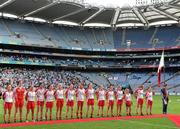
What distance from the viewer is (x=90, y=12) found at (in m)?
61.6

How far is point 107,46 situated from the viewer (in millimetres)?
71375

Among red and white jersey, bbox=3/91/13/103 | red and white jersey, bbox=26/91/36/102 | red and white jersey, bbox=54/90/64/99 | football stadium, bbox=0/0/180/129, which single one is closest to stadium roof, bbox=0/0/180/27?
football stadium, bbox=0/0/180/129

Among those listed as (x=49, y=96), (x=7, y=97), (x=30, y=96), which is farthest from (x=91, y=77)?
(x=7, y=97)

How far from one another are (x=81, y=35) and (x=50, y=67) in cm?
1076

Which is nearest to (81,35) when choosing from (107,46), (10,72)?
(107,46)

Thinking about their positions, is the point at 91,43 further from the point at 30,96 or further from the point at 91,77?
the point at 30,96

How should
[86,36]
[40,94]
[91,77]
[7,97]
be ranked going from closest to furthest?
[7,97] < [40,94] < [91,77] < [86,36]

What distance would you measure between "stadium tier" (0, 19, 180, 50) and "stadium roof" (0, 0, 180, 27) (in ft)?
7.51

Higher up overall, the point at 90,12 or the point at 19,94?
the point at 90,12

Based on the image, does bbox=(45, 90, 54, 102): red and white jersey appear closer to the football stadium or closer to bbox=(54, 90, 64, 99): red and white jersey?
bbox=(54, 90, 64, 99): red and white jersey

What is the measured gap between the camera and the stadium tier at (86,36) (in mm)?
63781

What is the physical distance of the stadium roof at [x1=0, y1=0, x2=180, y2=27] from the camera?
55.8 m

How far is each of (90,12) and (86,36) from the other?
456 inches

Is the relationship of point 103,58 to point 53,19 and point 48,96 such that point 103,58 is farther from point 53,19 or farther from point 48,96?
point 48,96
